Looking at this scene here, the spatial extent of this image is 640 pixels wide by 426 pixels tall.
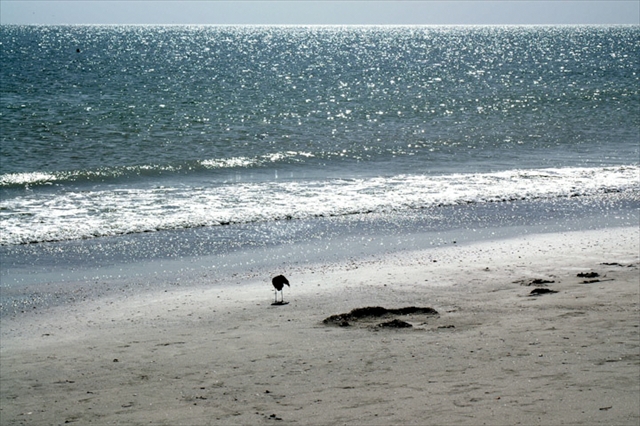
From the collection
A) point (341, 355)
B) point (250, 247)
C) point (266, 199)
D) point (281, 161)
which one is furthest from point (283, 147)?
point (341, 355)

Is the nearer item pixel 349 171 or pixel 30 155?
pixel 349 171

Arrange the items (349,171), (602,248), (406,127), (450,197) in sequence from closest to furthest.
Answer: (602,248), (450,197), (349,171), (406,127)

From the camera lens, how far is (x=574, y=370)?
7.52m

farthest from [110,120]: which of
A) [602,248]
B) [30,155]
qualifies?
[602,248]

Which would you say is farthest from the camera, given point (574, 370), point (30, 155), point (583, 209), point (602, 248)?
point (30, 155)

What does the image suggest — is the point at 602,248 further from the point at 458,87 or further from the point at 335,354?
the point at 458,87

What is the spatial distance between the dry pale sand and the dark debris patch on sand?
14cm

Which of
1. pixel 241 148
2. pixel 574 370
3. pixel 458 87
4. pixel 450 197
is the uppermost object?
pixel 458 87

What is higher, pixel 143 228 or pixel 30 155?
pixel 30 155

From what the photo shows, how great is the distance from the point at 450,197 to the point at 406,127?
15560 mm

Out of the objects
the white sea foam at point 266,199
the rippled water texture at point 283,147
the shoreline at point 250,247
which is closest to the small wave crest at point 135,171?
the rippled water texture at point 283,147

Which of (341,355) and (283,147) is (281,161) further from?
(341,355)

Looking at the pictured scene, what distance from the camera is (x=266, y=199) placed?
18406 mm

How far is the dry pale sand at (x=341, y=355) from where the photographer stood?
22.6ft
